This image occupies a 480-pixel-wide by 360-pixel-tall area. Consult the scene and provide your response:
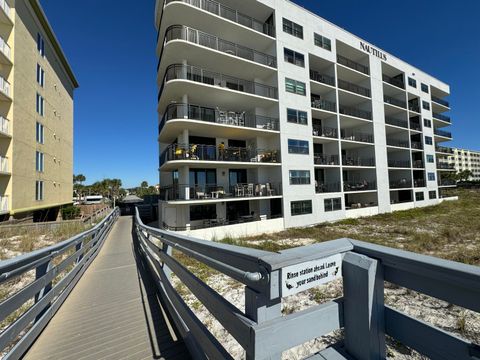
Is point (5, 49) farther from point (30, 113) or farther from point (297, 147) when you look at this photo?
point (297, 147)

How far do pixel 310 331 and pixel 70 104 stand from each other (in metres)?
42.3

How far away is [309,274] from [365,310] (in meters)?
0.36

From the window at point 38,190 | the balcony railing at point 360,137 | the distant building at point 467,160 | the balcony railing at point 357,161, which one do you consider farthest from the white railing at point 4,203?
the distant building at point 467,160

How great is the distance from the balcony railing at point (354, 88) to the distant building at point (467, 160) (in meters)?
124

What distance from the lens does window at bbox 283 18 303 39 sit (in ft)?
68.2

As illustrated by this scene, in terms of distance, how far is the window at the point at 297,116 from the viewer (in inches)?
797

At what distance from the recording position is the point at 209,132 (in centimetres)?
1806

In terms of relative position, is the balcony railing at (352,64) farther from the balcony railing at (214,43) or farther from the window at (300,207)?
the window at (300,207)

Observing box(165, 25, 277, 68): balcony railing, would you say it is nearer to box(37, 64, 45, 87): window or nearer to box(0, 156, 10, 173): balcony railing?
box(0, 156, 10, 173): balcony railing

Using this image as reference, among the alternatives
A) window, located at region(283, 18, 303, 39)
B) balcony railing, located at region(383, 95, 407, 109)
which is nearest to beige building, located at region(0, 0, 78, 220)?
window, located at region(283, 18, 303, 39)

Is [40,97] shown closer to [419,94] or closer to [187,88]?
[187,88]

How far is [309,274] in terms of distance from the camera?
143 cm

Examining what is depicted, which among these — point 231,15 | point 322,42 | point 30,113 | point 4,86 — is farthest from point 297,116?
point 30,113


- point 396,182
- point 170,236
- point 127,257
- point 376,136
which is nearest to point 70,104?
point 127,257
